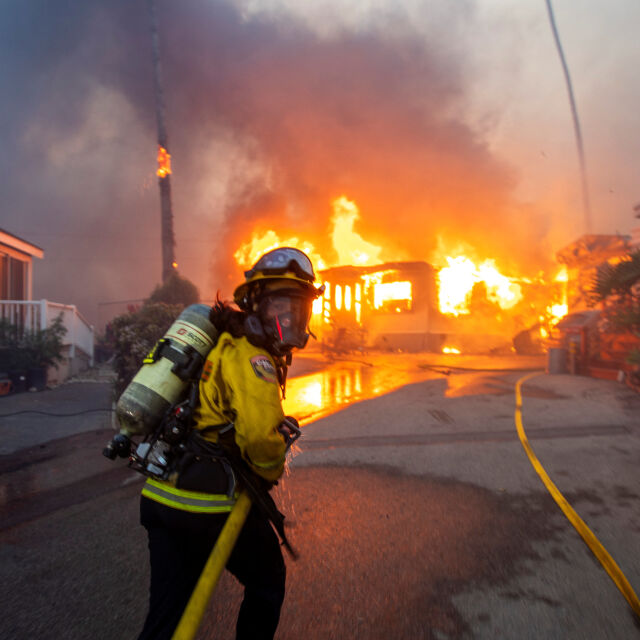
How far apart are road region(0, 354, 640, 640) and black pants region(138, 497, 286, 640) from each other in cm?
80

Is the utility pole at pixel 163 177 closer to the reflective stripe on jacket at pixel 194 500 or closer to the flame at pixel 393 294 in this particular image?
the flame at pixel 393 294

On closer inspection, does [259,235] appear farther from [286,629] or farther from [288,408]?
[286,629]

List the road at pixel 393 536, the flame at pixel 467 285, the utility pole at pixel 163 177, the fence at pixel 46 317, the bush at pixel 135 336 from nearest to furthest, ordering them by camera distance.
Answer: the road at pixel 393 536 → the bush at pixel 135 336 → the fence at pixel 46 317 → the utility pole at pixel 163 177 → the flame at pixel 467 285

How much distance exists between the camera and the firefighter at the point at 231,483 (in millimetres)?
1553

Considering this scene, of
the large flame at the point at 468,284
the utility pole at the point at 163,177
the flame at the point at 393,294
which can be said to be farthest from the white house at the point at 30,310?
the large flame at the point at 468,284

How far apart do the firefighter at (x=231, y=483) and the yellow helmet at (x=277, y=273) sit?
4 centimetres

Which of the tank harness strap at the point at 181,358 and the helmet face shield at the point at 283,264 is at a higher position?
the helmet face shield at the point at 283,264

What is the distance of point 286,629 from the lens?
7.54 feet

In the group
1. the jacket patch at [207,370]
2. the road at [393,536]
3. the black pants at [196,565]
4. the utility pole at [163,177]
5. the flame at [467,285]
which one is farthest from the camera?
the flame at [467,285]

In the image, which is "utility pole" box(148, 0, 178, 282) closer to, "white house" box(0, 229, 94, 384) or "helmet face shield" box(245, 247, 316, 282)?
"white house" box(0, 229, 94, 384)

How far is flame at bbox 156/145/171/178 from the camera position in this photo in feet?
49.3

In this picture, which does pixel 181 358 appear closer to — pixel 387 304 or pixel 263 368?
pixel 263 368

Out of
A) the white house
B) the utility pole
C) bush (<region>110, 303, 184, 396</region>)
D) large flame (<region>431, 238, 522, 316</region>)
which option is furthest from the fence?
large flame (<region>431, 238, 522, 316</region>)

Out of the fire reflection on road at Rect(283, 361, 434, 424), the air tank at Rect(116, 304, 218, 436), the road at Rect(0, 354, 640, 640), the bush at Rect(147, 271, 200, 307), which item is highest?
the bush at Rect(147, 271, 200, 307)
